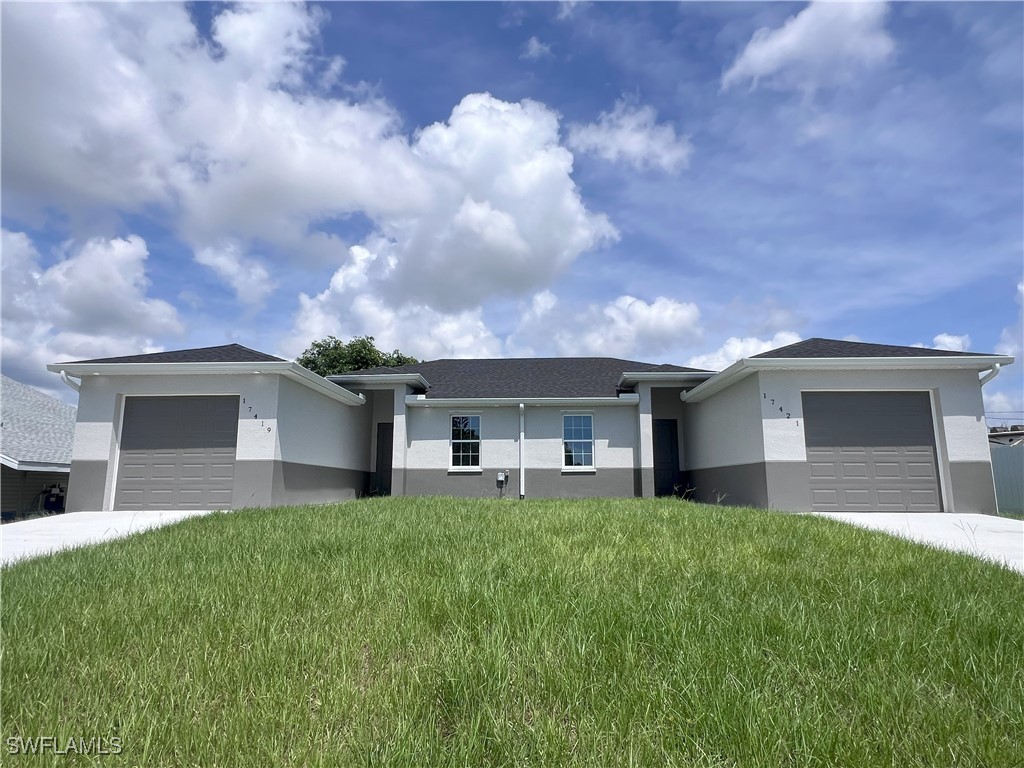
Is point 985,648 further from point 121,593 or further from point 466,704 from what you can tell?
point 121,593

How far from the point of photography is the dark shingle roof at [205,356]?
13648 millimetres

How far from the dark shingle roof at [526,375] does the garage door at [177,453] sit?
14.3 ft

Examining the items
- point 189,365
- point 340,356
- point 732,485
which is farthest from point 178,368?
point 340,356

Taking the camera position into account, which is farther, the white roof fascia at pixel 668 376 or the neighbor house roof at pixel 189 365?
the white roof fascia at pixel 668 376

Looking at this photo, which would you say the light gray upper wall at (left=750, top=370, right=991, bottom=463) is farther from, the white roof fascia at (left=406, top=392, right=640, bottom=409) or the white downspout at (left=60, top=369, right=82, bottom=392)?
the white downspout at (left=60, top=369, right=82, bottom=392)

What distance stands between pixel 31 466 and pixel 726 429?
68.8 feet

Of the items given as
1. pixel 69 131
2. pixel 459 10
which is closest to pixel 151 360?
pixel 69 131

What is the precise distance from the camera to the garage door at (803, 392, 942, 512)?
12703 millimetres

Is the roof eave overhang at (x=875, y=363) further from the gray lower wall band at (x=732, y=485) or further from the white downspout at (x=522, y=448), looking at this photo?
the white downspout at (x=522, y=448)

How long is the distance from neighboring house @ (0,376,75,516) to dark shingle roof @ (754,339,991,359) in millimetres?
21374

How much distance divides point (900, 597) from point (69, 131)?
43.9 feet

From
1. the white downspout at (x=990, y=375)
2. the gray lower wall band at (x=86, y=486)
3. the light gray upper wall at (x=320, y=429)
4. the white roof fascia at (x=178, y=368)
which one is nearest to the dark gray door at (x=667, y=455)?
the white downspout at (x=990, y=375)

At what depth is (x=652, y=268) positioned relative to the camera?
15422mm

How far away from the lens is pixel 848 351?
13461 millimetres
